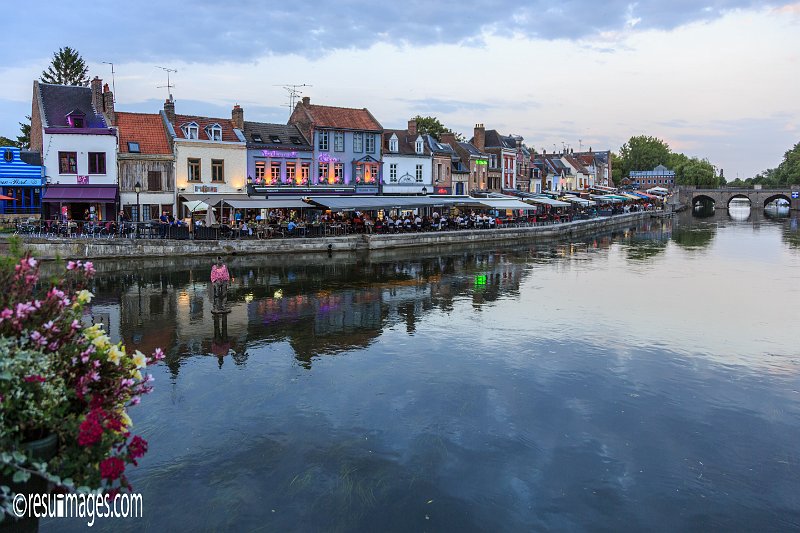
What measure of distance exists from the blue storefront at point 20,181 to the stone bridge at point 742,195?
124m

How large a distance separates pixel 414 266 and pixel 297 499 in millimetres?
28336

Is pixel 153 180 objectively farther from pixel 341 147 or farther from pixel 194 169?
pixel 341 147

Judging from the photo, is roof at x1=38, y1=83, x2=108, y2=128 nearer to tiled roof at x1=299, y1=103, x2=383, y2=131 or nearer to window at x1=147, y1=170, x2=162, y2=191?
window at x1=147, y1=170, x2=162, y2=191

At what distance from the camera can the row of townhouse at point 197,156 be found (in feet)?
131

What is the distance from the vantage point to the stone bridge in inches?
4710

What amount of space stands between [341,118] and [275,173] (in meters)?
8.72

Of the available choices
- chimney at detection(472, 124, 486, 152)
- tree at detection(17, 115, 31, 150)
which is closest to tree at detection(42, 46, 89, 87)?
tree at detection(17, 115, 31, 150)

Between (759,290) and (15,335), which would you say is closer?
(15,335)

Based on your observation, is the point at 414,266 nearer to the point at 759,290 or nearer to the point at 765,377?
the point at 759,290

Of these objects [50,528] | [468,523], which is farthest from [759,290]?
[50,528]

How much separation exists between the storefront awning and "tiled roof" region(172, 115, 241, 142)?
21.1 feet

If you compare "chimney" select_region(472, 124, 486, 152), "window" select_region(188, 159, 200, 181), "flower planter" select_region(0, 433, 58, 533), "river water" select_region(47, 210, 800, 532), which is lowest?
"river water" select_region(47, 210, 800, 532)

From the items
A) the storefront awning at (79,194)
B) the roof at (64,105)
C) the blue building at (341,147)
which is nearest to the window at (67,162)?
the storefront awning at (79,194)

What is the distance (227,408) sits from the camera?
13273 millimetres
